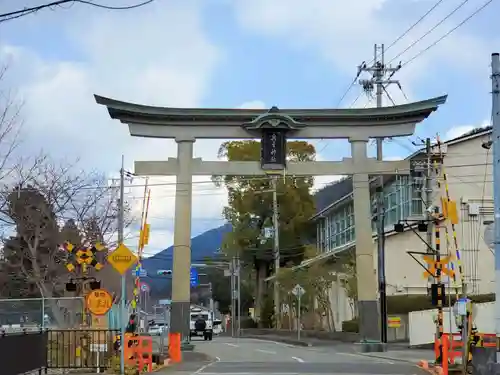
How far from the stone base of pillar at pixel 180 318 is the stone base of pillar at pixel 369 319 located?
295 inches

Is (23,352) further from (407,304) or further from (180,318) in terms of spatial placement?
(407,304)

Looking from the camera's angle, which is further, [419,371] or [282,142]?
[282,142]

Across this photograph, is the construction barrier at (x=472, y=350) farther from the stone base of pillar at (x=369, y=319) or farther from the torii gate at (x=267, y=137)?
the torii gate at (x=267, y=137)

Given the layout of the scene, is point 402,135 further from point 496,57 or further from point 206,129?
point 496,57

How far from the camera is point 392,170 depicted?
108 feet

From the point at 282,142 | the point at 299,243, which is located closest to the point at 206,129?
the point at 282,142

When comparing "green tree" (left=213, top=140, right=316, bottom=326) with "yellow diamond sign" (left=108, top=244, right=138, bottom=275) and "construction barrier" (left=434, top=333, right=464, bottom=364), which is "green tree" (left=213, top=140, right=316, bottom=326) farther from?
"yellow diamond sign" (left=108, top=244, right=138, bottom=275)

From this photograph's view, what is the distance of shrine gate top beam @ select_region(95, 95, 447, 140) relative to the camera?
106ft

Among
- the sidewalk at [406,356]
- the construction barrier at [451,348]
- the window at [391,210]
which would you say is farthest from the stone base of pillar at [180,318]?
the construction barrier at [451,348]

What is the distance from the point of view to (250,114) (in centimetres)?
3253

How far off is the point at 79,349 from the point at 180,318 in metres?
10.2

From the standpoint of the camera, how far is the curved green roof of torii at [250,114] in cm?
3198

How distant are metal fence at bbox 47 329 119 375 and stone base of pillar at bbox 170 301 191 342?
9.34m

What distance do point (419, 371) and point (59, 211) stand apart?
1972 cm
